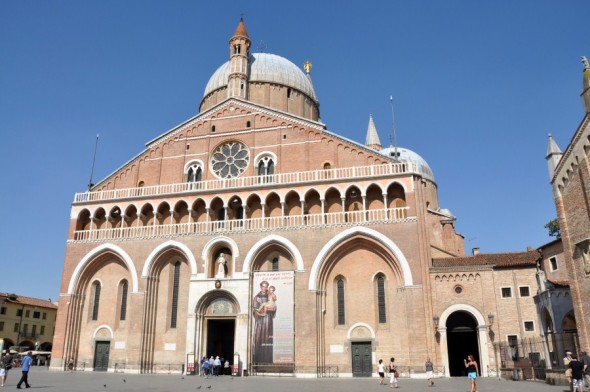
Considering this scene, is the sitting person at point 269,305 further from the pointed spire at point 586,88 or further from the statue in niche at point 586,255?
the pointed spire at point 586,88

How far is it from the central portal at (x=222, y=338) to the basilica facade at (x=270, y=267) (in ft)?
0.28

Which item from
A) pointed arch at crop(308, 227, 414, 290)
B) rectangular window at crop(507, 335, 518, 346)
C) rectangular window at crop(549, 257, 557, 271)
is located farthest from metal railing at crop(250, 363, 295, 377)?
rectangular window at crop(549, 257, 557, 271)

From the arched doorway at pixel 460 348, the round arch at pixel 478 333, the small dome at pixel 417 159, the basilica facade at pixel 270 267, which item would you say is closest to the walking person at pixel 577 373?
the basilica facade at pixel 270 267

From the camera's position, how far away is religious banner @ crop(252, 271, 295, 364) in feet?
86.4

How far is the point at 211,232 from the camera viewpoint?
29.5 metres

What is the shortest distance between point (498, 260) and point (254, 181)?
15023mm

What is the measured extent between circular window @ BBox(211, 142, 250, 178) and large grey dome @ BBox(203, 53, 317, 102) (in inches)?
393

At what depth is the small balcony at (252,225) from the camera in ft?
89.1

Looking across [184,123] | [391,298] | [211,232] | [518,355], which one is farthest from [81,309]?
[518,355]

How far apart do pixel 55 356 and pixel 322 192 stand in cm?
1967

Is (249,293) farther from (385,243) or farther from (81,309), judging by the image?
(81,309)

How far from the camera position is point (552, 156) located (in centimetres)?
2050

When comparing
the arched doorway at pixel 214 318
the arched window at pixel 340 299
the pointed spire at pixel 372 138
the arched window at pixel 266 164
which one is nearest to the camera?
the arched window at pixel 340 299

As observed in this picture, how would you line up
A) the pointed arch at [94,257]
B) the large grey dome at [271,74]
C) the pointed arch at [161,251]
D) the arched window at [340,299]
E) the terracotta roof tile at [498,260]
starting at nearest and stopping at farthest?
the terracotta roof tile at [498,260] → the arched window at [340,299] → the pointed arch at [161,251] → the pointed arch at [94,257] → the large grey dome at [271,74]
